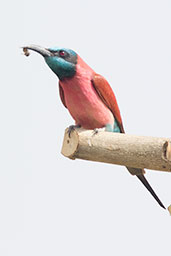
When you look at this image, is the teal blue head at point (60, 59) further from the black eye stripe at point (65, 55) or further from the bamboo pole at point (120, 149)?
the bamboo pole at point (120, 149)

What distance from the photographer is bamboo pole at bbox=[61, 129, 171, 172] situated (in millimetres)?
2949

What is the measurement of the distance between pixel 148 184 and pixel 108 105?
2.10 ft

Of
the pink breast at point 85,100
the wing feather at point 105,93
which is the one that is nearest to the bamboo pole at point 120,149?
the pink breast at point 85,100

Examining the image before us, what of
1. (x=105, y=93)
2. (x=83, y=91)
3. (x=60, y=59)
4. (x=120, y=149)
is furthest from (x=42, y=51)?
(x=120, y=149)

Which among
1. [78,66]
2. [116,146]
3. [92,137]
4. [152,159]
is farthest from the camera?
[78,66]

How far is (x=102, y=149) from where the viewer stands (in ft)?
10.9

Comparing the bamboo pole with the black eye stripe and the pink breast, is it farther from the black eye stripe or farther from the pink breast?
the black eye stripe

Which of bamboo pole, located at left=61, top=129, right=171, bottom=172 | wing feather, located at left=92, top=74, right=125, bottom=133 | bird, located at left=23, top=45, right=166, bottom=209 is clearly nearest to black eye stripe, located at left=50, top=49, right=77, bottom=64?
bird, located at left=23, top=45, right=166, bottom=209

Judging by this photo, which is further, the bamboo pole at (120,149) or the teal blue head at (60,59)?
the teal blue head at (60,59)

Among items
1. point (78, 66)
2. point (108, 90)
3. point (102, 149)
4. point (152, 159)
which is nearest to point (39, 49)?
point (78, 66)

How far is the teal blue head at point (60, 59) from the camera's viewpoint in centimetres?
366

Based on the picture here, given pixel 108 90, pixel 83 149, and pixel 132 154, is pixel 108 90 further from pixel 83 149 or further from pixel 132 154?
pixel 132 154

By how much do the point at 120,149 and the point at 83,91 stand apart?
74cm

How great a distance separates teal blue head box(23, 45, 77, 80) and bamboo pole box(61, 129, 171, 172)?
40cm
